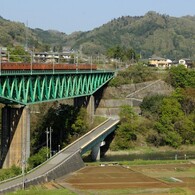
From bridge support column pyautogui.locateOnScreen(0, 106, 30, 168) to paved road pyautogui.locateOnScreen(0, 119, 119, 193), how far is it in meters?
3.56

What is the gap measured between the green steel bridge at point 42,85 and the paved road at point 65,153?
21.1 feet

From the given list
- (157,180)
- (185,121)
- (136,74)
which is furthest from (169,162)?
(136,74)

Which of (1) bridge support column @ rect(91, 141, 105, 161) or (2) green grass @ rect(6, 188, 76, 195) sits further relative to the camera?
(1) bridge support column @ rect(91, 141, 105, 161)

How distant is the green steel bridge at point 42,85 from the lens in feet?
189

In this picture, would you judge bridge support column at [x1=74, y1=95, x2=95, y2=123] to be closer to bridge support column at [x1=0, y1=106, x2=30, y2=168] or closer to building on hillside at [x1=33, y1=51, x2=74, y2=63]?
building on hillside at [x1=33, y1=51, x2=74, y2=63]

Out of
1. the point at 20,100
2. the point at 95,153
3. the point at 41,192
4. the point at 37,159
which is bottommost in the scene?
the point at 95,153

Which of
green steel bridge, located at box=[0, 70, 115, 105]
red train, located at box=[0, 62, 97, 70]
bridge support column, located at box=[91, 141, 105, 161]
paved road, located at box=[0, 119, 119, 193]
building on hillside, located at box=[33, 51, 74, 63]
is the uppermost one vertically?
building on hillside, located at box=[33, 51, 74, 63]

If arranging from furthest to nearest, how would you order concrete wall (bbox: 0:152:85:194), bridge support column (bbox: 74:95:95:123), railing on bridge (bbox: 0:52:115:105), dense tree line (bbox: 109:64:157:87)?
1. dense tree line (bbox: 109:64:157:87)
2. bridge support column (bbox: 74:95:95:123)
3. railing on bridge (bbox: 0:52:115:105)
4. concrete wall (bbox: 0:152:85:194)

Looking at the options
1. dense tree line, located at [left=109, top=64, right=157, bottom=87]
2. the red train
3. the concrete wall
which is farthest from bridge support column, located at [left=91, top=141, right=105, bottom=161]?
dense tree line, located at [left=109, top=64, right=157, bottom=87]

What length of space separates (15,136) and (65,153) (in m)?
7.46

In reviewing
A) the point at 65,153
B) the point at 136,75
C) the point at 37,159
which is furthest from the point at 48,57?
the point at 37,159

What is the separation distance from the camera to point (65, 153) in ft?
218

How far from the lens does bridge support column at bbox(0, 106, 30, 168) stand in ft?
203

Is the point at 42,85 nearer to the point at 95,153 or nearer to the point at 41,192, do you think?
the point at 95,153
